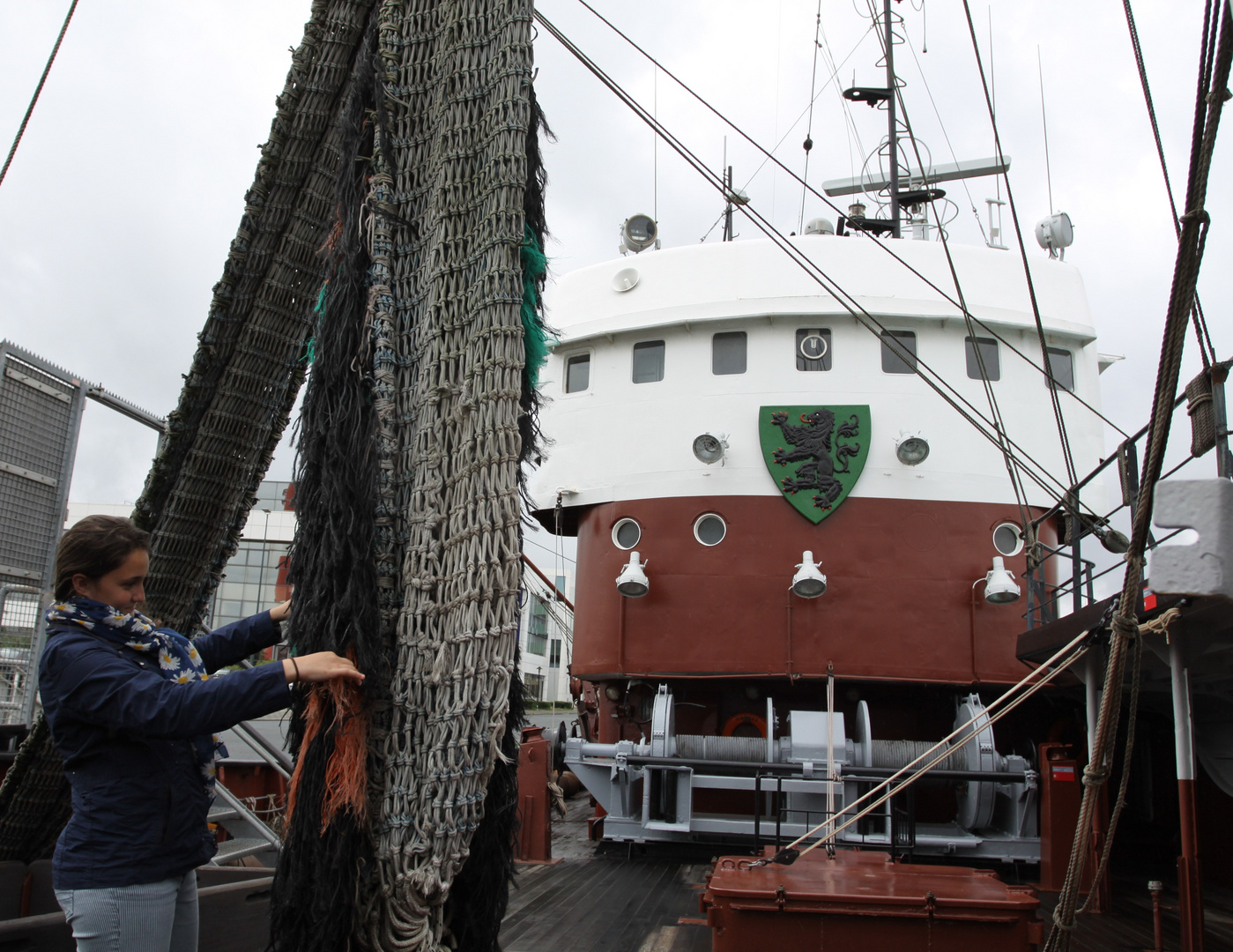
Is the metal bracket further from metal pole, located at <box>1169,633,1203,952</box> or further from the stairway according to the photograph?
the stairway

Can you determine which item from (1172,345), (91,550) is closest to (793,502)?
(1172,345)

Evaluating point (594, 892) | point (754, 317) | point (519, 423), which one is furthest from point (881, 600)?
point (519, 423)

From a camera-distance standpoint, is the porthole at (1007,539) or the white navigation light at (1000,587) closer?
the white navigation light at (1000,587)

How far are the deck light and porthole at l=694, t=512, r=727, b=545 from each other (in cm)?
239

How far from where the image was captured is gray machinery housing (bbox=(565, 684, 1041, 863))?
7.51 metres

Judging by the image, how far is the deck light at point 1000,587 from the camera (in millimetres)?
8000

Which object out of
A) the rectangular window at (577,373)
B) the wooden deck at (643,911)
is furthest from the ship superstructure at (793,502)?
the wooden deck at (643,911)

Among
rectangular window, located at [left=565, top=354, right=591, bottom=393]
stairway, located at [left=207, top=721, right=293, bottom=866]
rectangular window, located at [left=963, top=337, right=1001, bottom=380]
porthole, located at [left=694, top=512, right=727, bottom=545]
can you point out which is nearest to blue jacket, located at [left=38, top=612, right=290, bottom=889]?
stairway, located at [left=207, top=721, right=293, bottom=866]

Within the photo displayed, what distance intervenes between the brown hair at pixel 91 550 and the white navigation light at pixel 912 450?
7.65 metres

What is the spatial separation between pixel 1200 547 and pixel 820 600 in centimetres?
588

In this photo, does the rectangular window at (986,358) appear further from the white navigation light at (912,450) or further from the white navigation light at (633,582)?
the white navigation light at (633,582)

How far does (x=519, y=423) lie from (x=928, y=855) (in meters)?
6.74

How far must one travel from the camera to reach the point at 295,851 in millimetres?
2156

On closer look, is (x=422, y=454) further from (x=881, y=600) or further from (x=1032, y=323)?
(x=1032, y=323)
